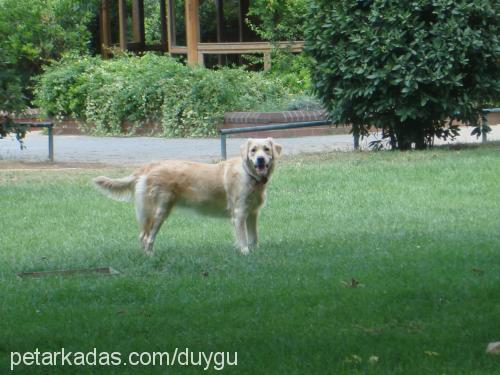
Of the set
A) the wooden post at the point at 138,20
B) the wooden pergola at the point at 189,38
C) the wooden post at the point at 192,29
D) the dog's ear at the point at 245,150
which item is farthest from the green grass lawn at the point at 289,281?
the wooden post at the point at 138,20

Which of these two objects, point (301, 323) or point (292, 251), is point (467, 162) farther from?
point (301, 323)

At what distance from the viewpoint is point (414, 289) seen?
695 cm

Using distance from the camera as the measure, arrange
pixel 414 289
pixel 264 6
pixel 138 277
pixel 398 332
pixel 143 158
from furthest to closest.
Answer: pixel 264 6 < pixel 143 158 < pixel 138 277 < pixel 414 289 < pixel 398 332

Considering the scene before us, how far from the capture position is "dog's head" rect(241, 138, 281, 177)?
9047 mm

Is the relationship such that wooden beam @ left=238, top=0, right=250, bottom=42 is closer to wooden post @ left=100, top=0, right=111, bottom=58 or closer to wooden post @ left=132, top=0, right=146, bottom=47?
wooden post @ left=132, top=0, right=146, bottom=47

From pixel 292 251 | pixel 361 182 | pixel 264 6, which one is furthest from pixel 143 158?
pixel 264 6

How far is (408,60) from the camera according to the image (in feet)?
51.3

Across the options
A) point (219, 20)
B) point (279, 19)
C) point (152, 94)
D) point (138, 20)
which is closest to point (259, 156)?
point (152, 94)

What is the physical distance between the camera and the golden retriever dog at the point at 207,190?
9.17 m

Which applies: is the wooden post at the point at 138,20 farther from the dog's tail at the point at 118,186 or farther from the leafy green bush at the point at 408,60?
the dog's tail at the point at 118,186

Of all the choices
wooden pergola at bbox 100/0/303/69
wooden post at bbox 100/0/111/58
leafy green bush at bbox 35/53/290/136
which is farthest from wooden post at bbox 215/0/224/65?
leafy green bush at bbox 35/53/290/136

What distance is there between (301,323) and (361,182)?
696 centimetres

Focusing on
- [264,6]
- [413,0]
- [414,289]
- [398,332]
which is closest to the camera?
[398,332]

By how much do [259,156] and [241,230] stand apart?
0.67 meters
